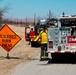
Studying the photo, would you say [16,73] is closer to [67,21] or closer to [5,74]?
[5,74]

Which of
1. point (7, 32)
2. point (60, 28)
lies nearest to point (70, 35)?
point (60, 28)

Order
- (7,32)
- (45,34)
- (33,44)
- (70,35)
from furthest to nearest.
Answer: (33,44), (7,32), (45,34), (70,35)

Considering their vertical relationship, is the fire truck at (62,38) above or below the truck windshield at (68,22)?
below

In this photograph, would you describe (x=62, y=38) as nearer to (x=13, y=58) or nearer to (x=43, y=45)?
(x=43, y=45)

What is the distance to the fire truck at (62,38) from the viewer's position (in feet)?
61.5

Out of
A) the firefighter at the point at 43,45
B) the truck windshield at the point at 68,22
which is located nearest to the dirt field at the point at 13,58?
the firefighter at the point at 43,45

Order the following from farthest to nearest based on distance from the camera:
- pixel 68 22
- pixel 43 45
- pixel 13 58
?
pixel 13 58
pixel 43 45
pixel 68 22

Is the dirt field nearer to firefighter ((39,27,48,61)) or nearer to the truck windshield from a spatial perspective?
firefighter ((39,27,48,61))

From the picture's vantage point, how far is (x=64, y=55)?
2066cm

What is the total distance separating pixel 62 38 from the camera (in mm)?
18938

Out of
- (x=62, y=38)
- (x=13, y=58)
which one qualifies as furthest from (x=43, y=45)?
(x=13, y=58)

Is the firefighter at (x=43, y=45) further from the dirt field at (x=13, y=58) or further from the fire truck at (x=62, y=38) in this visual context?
the fire truck at (x=62, y=38)

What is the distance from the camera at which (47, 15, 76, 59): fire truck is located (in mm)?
18750

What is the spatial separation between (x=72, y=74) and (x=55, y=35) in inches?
201
